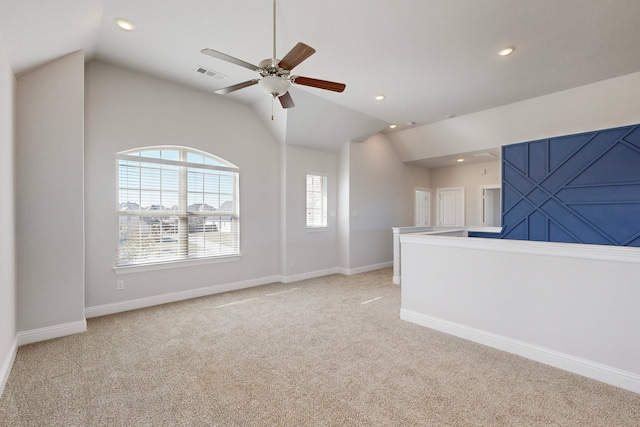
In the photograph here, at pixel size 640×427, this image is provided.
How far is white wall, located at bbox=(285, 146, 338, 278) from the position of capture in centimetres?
565

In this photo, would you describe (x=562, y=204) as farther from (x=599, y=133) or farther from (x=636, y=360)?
(x=636, y=360)

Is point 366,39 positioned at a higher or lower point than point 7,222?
higher

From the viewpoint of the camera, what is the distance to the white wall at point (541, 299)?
2229mm

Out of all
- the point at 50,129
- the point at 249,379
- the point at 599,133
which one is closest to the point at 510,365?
the point at 249,379

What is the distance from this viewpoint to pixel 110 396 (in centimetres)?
210

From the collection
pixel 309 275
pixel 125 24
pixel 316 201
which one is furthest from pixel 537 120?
pixel 125 24

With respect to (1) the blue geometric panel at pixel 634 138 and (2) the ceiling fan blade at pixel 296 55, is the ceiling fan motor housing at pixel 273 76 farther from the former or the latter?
A: (1) the blue geometric panel at pixel 634 138

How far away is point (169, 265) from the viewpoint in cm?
430

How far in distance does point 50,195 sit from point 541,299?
187 inches

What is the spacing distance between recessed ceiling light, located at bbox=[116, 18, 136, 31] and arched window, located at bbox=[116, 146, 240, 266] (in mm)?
1522

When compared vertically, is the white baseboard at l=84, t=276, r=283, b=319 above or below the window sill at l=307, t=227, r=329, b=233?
below

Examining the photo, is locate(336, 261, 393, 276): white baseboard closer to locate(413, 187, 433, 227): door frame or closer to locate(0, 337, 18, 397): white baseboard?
locate(413, 187, 433, 227): door frame

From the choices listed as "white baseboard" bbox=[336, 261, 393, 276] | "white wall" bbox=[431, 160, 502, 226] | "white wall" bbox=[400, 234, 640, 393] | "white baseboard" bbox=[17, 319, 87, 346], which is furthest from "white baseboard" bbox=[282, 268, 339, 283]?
"white wall" bbox=[431, 160, 502, 226]

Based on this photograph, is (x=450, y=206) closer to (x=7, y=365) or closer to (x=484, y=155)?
(x=484, y=155)
